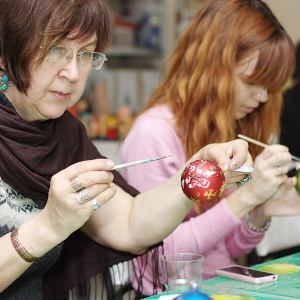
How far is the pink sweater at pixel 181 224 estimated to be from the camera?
213 centimetres

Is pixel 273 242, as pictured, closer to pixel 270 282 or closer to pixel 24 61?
pixel 270 282

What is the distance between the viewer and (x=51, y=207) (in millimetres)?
1509

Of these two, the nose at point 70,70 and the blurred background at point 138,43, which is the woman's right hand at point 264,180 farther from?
the blurred background at point 138,43

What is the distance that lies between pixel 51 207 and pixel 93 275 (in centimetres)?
52

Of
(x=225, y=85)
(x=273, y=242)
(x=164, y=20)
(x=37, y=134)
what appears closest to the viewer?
(x=37, y=134)

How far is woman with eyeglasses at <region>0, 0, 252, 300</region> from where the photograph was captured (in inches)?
60.5

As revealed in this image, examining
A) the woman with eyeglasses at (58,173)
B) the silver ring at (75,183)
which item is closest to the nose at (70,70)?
the woman with eyeglasses at (58,173)

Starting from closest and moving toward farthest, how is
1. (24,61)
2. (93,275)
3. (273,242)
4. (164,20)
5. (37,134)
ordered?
(24,61) < (37,134) < (93,275) < (273,242) < (164,20)

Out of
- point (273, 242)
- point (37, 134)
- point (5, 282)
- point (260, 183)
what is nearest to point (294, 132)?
point (273, 242)

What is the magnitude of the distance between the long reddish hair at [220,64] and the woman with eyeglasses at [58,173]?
45 centimetres

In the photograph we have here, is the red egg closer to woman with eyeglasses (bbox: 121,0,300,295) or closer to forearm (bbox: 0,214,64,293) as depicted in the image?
forearm (bbox: 0,214,64,293)

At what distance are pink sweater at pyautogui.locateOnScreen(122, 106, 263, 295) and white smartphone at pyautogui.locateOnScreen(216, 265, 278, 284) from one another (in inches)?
11.4

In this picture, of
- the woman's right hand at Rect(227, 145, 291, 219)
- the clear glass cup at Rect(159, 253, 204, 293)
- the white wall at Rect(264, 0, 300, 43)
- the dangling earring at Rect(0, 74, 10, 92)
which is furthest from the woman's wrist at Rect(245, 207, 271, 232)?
the white wall at Rect(264, 0, 300, 43)

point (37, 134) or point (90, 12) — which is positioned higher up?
point (90, 12)
